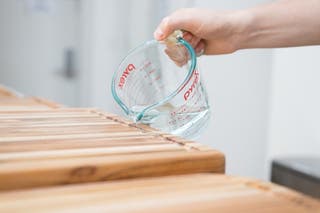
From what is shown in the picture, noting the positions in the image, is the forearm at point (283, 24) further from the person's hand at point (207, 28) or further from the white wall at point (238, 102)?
the white wall at point (238, 102)

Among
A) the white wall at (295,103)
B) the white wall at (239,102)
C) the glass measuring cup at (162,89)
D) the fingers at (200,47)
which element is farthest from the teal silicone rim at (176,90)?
the white wall at (239,102)

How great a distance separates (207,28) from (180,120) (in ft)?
0.73

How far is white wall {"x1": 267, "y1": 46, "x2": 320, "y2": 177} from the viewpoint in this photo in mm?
1533

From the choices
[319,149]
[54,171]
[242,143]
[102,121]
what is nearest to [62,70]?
[242,143]

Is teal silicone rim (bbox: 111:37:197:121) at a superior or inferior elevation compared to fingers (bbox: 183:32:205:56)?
inferior

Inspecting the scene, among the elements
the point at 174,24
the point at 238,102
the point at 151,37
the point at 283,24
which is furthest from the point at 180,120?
the point at 151,37

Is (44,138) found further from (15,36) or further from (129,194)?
(15,36)

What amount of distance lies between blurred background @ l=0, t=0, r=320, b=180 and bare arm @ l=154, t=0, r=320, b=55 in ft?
2.40

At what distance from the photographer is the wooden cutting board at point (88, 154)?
0.44m

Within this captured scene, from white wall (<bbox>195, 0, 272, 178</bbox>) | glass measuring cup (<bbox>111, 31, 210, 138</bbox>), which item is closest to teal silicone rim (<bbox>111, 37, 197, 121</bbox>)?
glass measuring cup (<bbox>111, 31, 210, 138</bbox>)

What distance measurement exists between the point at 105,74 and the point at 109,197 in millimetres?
2141

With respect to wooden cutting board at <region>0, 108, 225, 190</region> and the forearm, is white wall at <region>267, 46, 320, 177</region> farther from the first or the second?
wooden cutting board at <region>0, 108, 225, 190</region>

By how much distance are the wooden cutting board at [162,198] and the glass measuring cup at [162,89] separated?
0.18 m

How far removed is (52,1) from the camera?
8.26 ft
